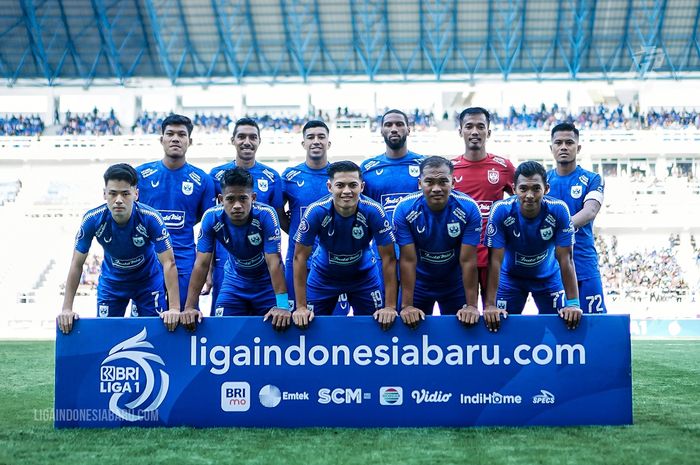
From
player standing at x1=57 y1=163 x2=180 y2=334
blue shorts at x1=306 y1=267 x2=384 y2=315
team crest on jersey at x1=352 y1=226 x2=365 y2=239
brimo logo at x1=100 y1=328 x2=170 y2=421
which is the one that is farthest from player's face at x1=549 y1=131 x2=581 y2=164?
brimo logo at x1=100 y1=328 x2=170 y2=421

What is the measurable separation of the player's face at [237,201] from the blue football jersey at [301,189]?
5.14 ft

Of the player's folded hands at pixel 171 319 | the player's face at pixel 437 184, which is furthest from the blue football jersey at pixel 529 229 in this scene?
the player's folded hands at pixel 171 319

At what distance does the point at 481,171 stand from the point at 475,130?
425 mm

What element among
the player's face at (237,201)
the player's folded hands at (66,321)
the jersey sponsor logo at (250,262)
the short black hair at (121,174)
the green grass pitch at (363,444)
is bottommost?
the green grass pitch at (363,444)

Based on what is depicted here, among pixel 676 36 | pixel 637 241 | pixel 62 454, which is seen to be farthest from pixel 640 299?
pixel 62 454

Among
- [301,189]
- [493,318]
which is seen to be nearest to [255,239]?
[301,189]

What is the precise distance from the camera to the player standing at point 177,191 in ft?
26.8

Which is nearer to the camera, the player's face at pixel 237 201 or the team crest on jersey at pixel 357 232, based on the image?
the player's face at pixel 237 201

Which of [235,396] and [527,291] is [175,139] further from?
[527,291]

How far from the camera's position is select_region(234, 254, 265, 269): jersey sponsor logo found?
737 centimetres

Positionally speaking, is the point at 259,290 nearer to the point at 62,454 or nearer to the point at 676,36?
the point at 62,454

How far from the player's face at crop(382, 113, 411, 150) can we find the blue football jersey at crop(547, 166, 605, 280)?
1.62m

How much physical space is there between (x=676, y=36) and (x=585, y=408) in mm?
39025

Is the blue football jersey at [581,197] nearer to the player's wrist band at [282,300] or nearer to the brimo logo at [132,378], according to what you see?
the player's wrist band at [282,300]
